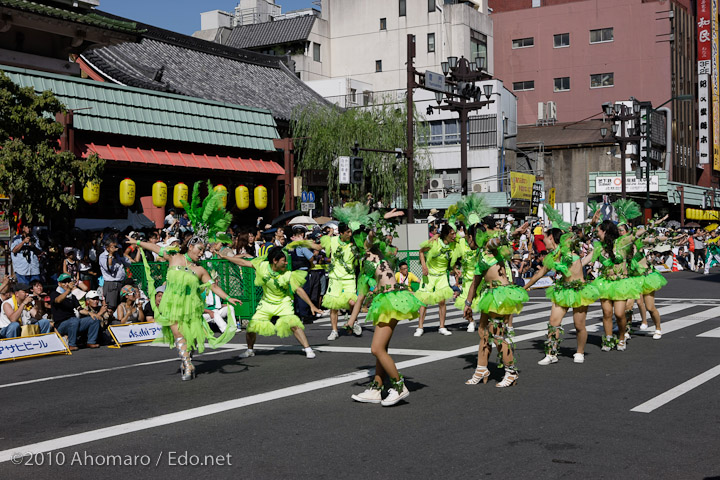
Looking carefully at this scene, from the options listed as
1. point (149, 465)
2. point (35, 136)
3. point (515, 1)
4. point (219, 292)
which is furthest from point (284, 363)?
point (515, 1)

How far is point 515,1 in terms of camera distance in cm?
7131

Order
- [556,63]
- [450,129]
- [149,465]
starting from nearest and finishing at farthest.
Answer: [149,465] < [450,129] < [556,63]

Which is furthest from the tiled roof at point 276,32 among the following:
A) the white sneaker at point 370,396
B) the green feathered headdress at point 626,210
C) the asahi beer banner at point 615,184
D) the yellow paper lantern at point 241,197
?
the white sneaker at point 370,396

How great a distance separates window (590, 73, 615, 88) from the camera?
211 ft

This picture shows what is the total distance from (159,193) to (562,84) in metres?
48.7

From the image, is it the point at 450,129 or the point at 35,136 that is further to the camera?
the point at 450,129

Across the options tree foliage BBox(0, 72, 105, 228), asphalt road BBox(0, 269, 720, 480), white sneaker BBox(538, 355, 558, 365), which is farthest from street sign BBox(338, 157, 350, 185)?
white sneaker BBox(538, 355, 558, 365)

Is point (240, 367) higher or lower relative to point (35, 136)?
lower

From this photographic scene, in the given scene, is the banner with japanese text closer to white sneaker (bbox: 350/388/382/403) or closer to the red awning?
the red awning

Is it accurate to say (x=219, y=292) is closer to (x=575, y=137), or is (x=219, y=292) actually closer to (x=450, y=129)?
(x=450, y=129)

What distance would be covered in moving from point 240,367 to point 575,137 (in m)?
51.8

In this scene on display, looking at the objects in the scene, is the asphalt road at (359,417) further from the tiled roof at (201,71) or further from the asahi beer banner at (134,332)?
the tiled roof at (201,71)

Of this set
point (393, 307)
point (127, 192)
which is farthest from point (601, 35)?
point (393, 307)

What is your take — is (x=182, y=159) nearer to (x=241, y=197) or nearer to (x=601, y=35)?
(x=241, y=197)
